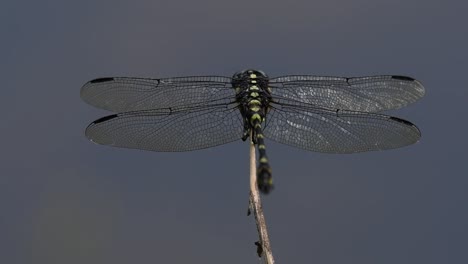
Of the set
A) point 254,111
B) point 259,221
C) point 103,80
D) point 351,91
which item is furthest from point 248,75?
point 259,221

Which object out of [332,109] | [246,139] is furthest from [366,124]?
[246,139]

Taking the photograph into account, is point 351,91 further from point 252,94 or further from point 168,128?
point 168,128

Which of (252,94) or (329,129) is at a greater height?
(252,94)

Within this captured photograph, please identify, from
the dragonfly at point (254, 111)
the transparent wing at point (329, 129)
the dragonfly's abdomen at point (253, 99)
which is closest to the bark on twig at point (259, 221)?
the dragonfly's abdomen at point (253, 99)

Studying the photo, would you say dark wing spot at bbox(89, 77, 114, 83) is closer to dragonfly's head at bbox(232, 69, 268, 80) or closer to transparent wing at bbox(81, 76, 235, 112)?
transparent wing at bbox(81, 76, 235, 112)

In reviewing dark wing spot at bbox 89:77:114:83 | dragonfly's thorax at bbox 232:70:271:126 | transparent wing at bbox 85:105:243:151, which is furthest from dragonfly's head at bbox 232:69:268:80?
dark wing spot at bbox 89:77:114:83

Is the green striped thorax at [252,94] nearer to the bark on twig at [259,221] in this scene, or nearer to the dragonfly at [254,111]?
the dragonfly at [254,111]

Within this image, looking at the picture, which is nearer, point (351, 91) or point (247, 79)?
point (247, 79)
